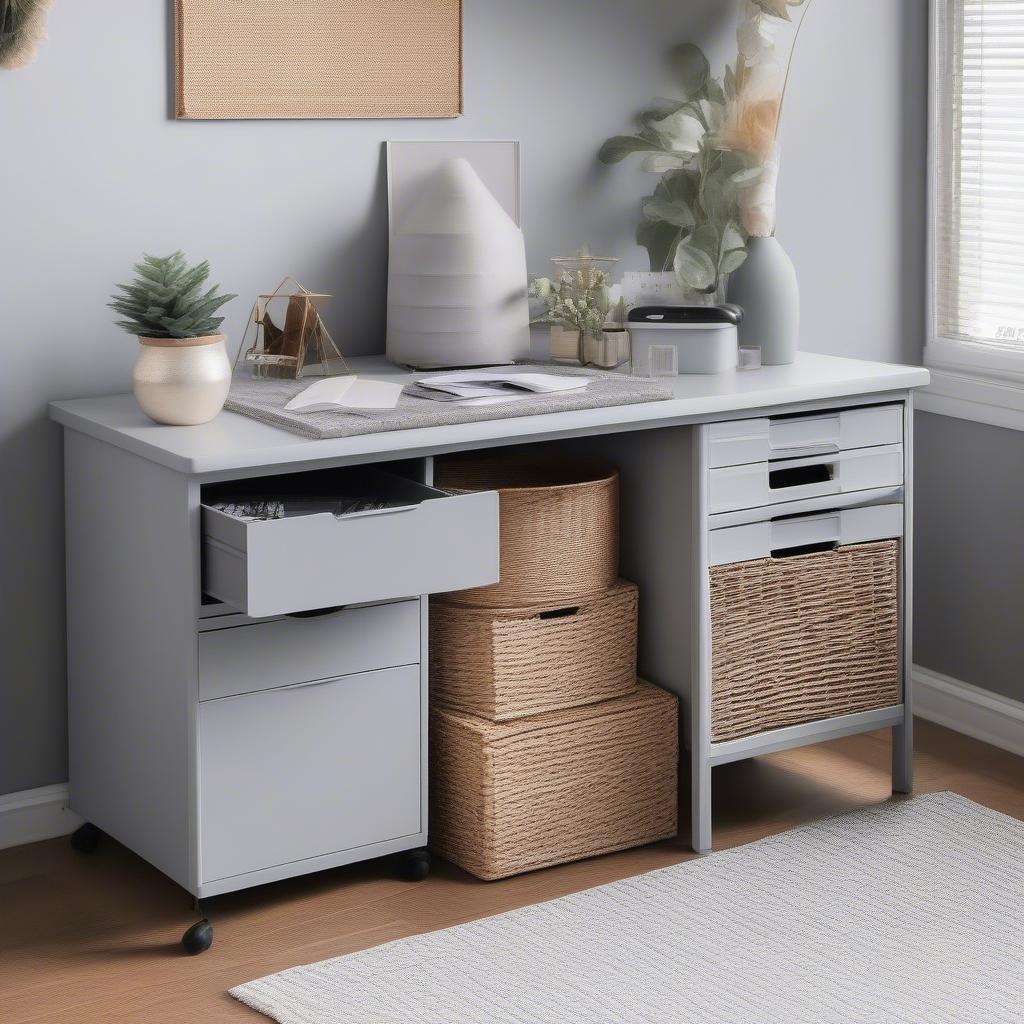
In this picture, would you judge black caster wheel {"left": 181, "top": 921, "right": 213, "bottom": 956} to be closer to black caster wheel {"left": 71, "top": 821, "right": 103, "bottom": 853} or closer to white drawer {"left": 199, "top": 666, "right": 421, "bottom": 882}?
white drawer {"left": 199, "top": 666, "right": 421, "bottom": 882}

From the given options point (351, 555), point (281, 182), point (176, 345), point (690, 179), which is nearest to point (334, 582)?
point (351, 555)

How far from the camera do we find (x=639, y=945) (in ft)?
7.60

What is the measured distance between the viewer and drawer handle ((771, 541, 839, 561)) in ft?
9.09

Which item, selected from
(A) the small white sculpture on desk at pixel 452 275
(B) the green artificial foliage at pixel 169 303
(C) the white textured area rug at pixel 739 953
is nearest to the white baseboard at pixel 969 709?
(C) the white textured area rug at pixel 739 953

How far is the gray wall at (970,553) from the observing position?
125 inches

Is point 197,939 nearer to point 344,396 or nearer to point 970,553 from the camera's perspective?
point 344,396

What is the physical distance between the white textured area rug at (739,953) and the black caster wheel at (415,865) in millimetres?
182

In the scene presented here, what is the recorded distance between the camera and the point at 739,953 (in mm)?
2295

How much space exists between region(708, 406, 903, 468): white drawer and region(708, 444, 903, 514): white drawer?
0.5 inches

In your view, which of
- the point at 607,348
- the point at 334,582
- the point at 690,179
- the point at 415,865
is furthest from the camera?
the point at 690,179

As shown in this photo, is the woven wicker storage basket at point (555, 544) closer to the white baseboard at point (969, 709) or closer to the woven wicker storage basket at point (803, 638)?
the woven wicker storage basket at point (803, 638)

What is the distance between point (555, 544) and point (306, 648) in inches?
18.0

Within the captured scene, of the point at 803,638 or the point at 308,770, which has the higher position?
the point at 803,638

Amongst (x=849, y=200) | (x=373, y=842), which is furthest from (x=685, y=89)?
(x=373, y=842)
